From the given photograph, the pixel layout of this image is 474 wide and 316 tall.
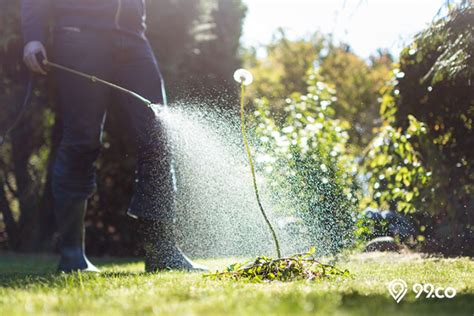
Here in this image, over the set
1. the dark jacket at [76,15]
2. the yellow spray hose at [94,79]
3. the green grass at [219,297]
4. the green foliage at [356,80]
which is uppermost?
the green foliage at [356,80]

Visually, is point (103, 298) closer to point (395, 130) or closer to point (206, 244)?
point (206, 244)

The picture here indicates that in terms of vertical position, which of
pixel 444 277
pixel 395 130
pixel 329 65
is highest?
pixel 329 65

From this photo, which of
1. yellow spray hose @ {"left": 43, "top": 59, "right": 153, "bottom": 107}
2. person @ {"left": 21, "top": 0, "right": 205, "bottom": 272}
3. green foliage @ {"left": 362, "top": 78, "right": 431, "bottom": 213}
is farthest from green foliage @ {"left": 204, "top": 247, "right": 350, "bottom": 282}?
green foliage @ {"left": 362, "top": 78, "right": 431, "bottom": 213}

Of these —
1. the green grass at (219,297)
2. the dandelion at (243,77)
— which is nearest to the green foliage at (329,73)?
the dandelion at (243,77)

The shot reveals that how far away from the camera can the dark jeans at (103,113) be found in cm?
335

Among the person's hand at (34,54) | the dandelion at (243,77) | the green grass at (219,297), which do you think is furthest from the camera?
the person's hand at (34,54)

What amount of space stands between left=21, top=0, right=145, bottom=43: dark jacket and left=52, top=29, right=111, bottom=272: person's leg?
6 cm

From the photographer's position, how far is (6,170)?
691cm

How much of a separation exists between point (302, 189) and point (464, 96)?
1.17 metres

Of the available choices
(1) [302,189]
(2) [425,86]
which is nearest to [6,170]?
(1) [302,189]

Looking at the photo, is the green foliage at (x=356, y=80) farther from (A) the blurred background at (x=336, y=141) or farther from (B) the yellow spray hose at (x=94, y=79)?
(B) the yellow spray hose at (x=94, y=79)

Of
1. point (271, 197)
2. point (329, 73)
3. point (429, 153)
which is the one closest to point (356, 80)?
point (329, 73)

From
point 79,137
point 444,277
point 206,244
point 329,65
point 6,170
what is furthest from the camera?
point 329,65

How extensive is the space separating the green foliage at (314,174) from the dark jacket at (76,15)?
1.28 metres
